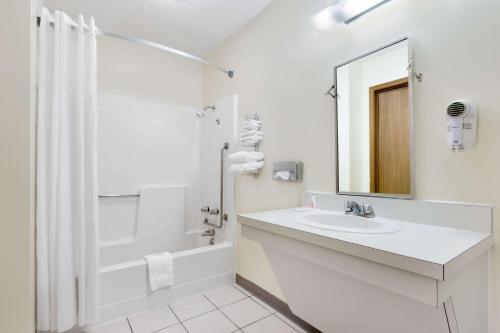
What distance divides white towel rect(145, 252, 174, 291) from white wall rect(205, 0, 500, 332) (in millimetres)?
643

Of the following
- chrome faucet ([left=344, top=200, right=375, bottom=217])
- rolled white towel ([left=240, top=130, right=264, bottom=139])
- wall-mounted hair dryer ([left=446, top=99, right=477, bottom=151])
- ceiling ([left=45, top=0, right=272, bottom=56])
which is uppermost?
ceiling ([left=45, top=0, right=272, bottom=56])

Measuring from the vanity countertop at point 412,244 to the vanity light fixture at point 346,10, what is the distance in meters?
1.10

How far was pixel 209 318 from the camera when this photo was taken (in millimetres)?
1721

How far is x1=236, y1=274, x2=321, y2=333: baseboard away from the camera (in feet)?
5.27

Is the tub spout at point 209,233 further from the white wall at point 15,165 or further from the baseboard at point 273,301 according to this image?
the white wall at point 15,165

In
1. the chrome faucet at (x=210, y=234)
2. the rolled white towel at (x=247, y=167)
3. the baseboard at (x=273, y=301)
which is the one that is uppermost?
the rolled white towel at (x=247, y=167)

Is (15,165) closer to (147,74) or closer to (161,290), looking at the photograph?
(161,290)

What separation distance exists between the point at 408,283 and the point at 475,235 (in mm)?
451

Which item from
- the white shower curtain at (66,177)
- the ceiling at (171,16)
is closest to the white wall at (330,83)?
the ceiling at (171,16)

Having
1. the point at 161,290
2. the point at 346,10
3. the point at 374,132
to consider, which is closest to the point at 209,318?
the point at 161,290

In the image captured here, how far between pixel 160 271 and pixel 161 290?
16 centimetres

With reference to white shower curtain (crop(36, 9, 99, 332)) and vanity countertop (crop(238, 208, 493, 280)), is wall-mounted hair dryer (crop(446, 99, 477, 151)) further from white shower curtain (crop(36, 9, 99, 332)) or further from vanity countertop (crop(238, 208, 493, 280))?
white shower curtain (crop(36, 9, 99, 332))

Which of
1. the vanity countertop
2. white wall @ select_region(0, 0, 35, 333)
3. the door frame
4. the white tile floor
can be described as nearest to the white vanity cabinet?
the vanity countertop

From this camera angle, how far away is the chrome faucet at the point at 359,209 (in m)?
1.26
